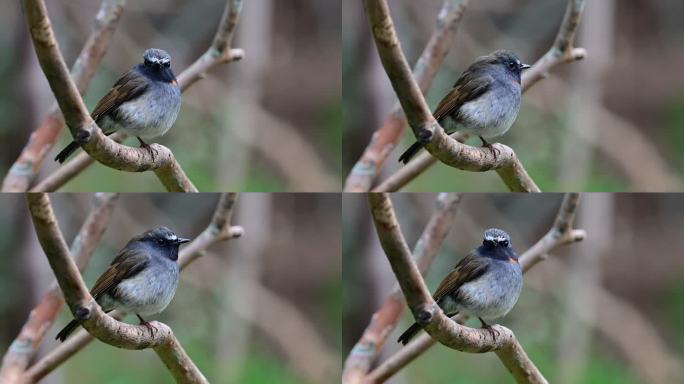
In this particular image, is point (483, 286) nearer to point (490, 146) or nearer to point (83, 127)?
point (490, 146)

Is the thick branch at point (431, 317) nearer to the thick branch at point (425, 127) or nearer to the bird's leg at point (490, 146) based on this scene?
the thick branch at point (425, 127)

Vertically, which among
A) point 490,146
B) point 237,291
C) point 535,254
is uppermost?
point 490,146

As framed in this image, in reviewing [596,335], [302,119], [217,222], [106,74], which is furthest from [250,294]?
[596,335]

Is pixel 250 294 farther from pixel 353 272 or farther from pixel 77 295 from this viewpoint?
pixel 77 295

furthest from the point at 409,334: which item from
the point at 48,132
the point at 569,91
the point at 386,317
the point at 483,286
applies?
the point at 48,132

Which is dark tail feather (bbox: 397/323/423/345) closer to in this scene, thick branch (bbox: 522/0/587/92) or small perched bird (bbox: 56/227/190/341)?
small perched bird (bbox: 56/227/190/341)

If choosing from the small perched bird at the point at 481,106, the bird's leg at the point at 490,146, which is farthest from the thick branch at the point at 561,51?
the bird's leg at the point at 490,146
